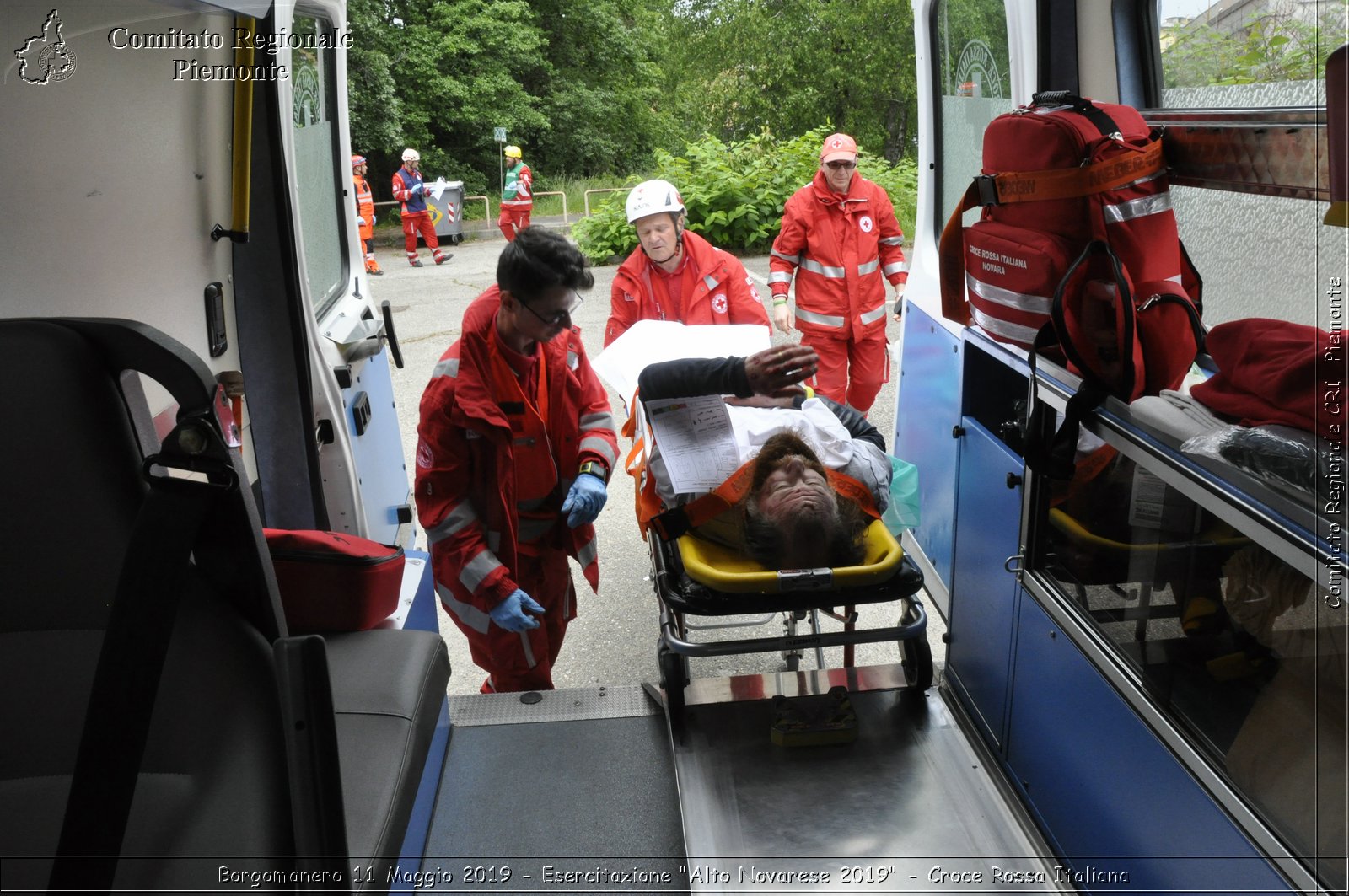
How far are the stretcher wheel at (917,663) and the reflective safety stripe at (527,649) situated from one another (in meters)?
1.24

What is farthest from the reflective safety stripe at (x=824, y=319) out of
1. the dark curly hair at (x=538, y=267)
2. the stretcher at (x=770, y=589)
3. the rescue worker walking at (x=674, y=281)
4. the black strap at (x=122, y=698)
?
the black strap at (x=122, y=698)

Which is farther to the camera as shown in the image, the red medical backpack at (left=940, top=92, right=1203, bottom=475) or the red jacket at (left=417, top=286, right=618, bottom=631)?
the red jacket at (left=417, top=286, right=618, bottom=631)

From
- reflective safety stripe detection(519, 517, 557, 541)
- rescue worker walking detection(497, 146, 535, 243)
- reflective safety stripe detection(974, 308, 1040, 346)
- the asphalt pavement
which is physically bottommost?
the asphalt pavement

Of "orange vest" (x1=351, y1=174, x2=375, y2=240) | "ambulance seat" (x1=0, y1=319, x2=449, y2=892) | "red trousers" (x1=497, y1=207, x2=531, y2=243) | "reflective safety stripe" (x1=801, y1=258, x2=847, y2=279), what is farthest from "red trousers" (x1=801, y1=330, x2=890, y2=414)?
"red trousers" (x1=497, y1=207, x2=531, y2=243)

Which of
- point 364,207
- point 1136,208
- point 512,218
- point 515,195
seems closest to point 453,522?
point 1136,208

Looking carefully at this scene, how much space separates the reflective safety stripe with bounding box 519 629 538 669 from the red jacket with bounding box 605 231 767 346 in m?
1.63

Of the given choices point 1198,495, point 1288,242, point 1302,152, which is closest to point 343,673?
point 1198,495

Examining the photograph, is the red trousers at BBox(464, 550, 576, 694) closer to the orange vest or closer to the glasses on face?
the glasses on face

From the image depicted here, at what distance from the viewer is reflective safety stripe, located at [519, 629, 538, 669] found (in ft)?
11.5

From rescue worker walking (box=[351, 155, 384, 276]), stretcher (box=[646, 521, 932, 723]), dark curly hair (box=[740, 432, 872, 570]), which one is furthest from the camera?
rescue worker walking (box=[351, 155, 384, 276])

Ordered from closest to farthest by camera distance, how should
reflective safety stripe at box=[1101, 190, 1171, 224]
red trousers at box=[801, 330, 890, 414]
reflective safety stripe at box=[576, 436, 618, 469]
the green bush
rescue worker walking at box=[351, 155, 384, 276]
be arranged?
reflective safety stripe at box=[1101, 190, 1171, 224] < reflective safety stripe at box=[576, 436, 618, 469] < red trousers at box=[801, 330, 890, 414] < rescue worker walking at box=[351, 155, 384, 276] < the green bush

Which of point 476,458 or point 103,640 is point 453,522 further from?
point 103,640

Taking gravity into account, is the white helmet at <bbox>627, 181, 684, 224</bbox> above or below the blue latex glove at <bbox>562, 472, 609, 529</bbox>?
above

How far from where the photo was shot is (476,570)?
3.17 m
